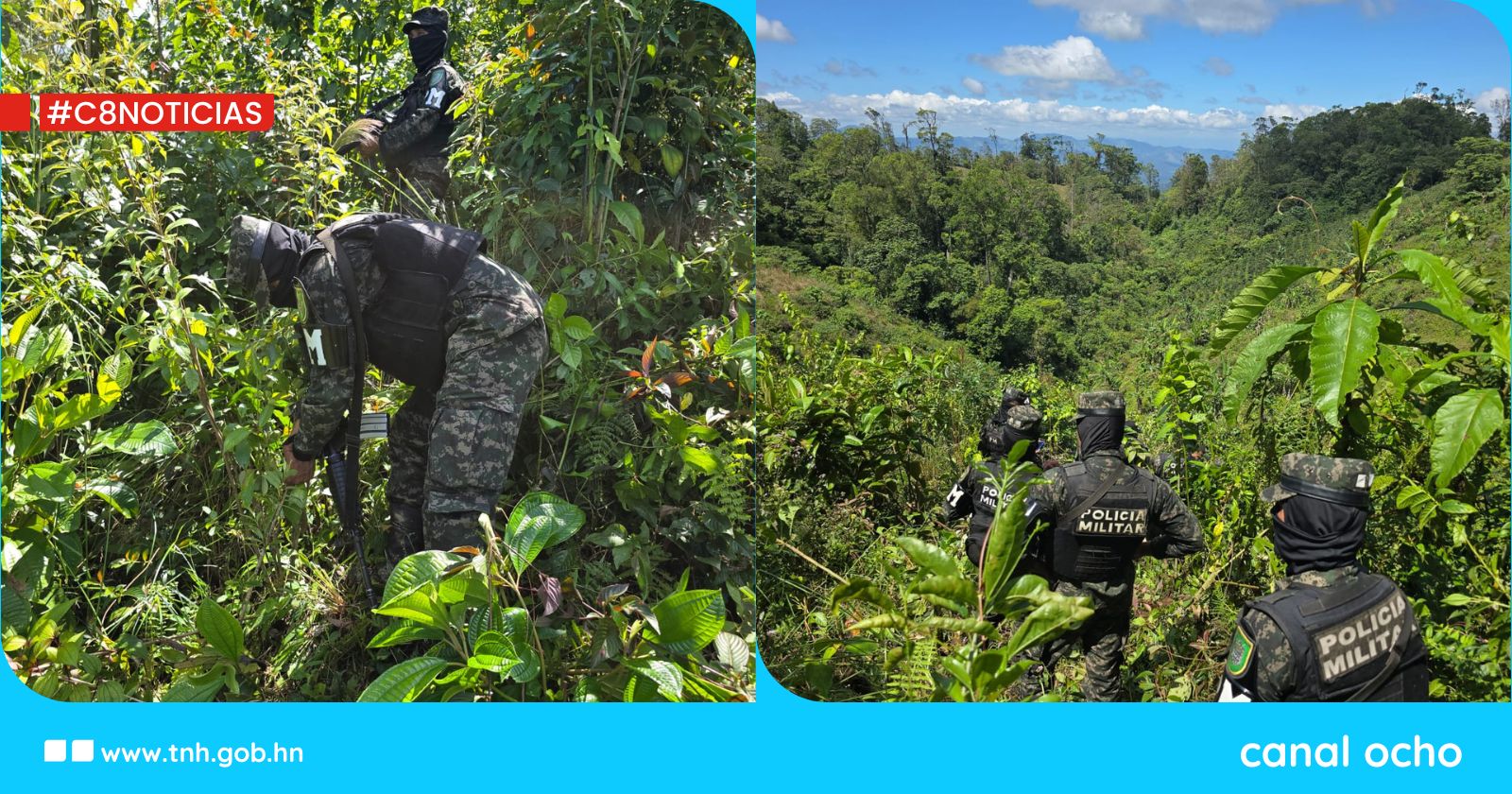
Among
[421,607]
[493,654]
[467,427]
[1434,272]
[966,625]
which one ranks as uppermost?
[1434,272]

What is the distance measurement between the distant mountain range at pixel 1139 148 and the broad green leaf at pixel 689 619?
1.26m

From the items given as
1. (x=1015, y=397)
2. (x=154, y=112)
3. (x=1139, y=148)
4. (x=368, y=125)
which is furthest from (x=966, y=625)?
(x=154, y=112)

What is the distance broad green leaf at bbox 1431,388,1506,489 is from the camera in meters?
1.88

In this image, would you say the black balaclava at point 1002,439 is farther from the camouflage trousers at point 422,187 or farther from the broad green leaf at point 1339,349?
the camouflage trousers at point 422,187

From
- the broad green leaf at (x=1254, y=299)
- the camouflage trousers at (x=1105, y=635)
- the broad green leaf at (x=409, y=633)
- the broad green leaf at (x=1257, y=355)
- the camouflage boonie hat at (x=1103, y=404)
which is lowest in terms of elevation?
the camouflage trousers at (x=1105, y=635)

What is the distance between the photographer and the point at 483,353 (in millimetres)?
2348

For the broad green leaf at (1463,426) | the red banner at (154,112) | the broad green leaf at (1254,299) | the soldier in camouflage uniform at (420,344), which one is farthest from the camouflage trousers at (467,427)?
the broad green leaf at (1463,426)

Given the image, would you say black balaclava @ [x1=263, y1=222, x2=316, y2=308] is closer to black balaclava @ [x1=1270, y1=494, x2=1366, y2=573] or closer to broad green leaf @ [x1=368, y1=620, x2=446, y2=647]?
broad green leaf @ [x1=368, y1=620, x2=446, y2=647]

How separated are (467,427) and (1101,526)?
1745 mm

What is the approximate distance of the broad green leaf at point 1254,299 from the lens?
199cm

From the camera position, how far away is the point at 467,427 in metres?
2.29

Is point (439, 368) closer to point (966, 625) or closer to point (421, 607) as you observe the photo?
point (421, 607)

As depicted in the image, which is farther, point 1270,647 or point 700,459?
point 700,459
